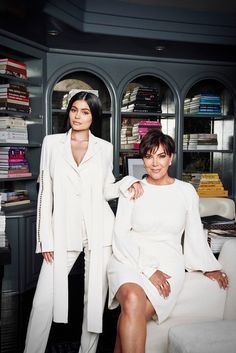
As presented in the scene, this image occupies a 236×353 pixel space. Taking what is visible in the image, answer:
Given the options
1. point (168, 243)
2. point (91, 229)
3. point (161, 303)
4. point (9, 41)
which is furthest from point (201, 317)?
point (9, 41)

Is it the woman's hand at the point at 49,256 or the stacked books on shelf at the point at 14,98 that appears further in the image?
the stacked books on shelf at the point at 14,98

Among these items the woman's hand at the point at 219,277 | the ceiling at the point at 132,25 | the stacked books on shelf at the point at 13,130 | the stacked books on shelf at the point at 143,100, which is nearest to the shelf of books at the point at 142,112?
the stacked books on shelf at the point at 143,100

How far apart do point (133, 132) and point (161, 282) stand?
9.08ft

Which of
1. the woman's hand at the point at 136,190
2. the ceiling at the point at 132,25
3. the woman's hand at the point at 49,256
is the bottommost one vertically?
the woman's hand at the point at 49,256

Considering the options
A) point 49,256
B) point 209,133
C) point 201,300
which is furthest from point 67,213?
point 209,133

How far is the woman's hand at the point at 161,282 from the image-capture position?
2024mm

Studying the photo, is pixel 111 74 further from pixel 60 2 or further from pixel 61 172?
pixel 61 172

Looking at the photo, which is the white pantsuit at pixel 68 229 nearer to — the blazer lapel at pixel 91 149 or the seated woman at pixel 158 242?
the blazer lapel at pixel 91 149

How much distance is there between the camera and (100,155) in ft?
7.96

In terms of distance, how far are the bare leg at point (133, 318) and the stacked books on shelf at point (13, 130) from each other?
2296 mm

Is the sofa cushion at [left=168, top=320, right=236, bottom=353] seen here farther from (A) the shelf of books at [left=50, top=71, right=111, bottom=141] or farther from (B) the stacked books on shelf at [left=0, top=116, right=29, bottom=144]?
(A) the shelf of books at [left=50, top=71, right=111, bottom=141]

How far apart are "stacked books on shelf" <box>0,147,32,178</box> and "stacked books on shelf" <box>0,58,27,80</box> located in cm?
72

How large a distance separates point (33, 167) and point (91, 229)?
6.75 ft

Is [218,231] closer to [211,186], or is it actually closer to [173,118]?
[211,186]
